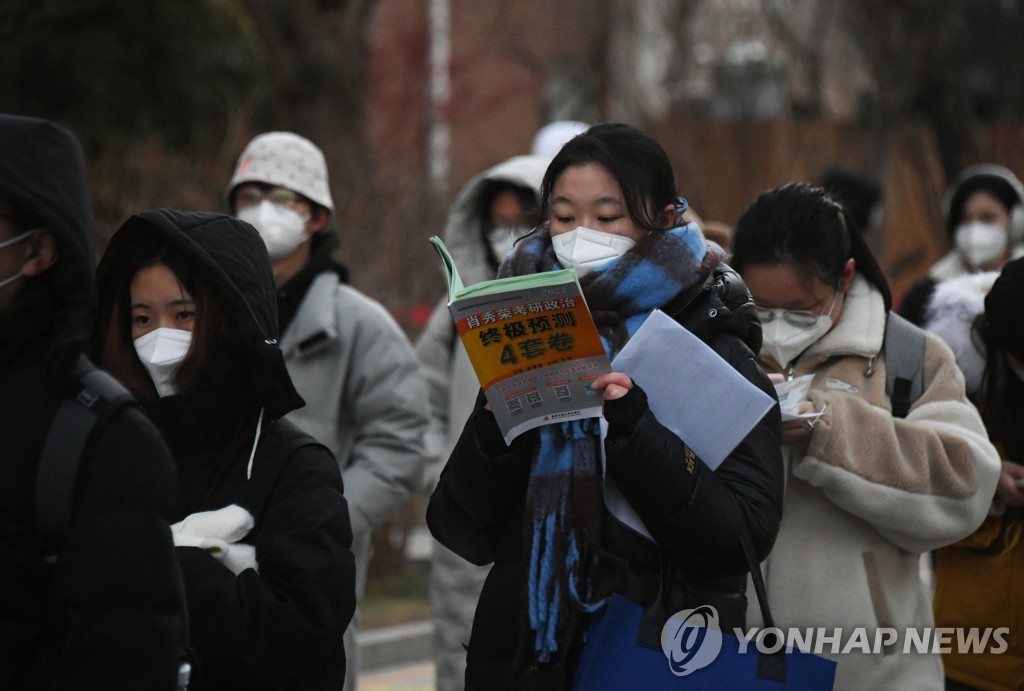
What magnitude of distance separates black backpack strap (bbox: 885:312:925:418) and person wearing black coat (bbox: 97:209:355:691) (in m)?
1.68

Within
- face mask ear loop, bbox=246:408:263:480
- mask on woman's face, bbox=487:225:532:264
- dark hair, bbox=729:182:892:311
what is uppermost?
dark hair, bbox=729:182:892:311

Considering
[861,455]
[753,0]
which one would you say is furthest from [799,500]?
[753,0]

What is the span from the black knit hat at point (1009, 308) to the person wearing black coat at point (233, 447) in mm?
2167

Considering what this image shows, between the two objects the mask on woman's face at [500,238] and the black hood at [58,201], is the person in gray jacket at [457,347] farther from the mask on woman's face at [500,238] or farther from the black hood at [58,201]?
the black hood at [58,201]

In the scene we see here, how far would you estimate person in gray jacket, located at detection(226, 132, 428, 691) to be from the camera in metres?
5.38

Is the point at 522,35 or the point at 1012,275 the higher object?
the point at 522,35

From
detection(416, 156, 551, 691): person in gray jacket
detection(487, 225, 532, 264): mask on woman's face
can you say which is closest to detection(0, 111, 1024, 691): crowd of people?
detection(416, 156, 551, 691): person in gray jacket

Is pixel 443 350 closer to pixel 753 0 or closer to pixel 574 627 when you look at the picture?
pixel 574 627

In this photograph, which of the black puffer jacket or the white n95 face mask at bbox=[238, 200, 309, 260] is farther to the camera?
the white n95 face mask at bbox=[238, 200, 309, 260]

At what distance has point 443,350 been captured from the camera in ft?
20.7

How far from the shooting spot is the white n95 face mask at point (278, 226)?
221 inches

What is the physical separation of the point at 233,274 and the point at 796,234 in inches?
62.8

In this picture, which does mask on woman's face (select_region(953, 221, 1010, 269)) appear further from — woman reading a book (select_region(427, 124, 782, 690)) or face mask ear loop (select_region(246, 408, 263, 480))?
face mask ear loop (select_region(246, 408, 263, 480))

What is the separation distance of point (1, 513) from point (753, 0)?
14.0 m
